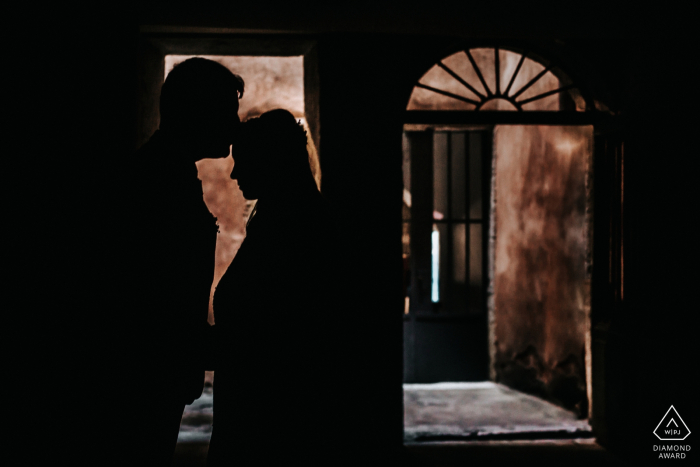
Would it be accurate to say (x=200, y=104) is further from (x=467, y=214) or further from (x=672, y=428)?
(x=467, y=214)

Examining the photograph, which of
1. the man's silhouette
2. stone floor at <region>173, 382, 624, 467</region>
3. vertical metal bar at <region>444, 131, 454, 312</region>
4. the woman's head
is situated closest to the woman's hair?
the woman's head

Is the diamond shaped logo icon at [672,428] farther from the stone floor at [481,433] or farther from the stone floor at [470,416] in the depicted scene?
the stone floor at [470,416]

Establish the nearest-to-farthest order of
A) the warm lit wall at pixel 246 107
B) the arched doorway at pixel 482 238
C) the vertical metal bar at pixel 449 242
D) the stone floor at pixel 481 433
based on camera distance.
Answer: the stone floor at pixel 481 433 → the arched doorway at pixel 482 238 → the warm lit wall at pixel 246 107 → the vertical metal bar at pixel 449 242

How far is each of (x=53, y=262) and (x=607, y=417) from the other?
188 inches

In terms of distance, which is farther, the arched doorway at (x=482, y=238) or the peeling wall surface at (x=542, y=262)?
the arched doorway at (x=482, y=238)

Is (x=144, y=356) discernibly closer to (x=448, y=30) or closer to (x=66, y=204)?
(x=66, y=204)

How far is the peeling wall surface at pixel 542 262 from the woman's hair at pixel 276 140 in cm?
418

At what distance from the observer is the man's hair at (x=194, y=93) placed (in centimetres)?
162

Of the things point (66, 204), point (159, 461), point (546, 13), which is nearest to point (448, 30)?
point (546, 13)

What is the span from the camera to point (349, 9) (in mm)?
3547

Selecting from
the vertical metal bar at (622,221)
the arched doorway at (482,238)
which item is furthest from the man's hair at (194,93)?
the arched doorway at (482,238)

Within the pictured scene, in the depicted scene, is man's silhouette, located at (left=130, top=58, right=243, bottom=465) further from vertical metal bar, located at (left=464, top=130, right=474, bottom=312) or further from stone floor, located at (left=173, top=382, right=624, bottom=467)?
vertical metal bar, located at (left=464, top=130, right=474, bottom=312)

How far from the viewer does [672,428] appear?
4.14 m

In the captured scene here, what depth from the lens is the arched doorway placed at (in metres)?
6.17
